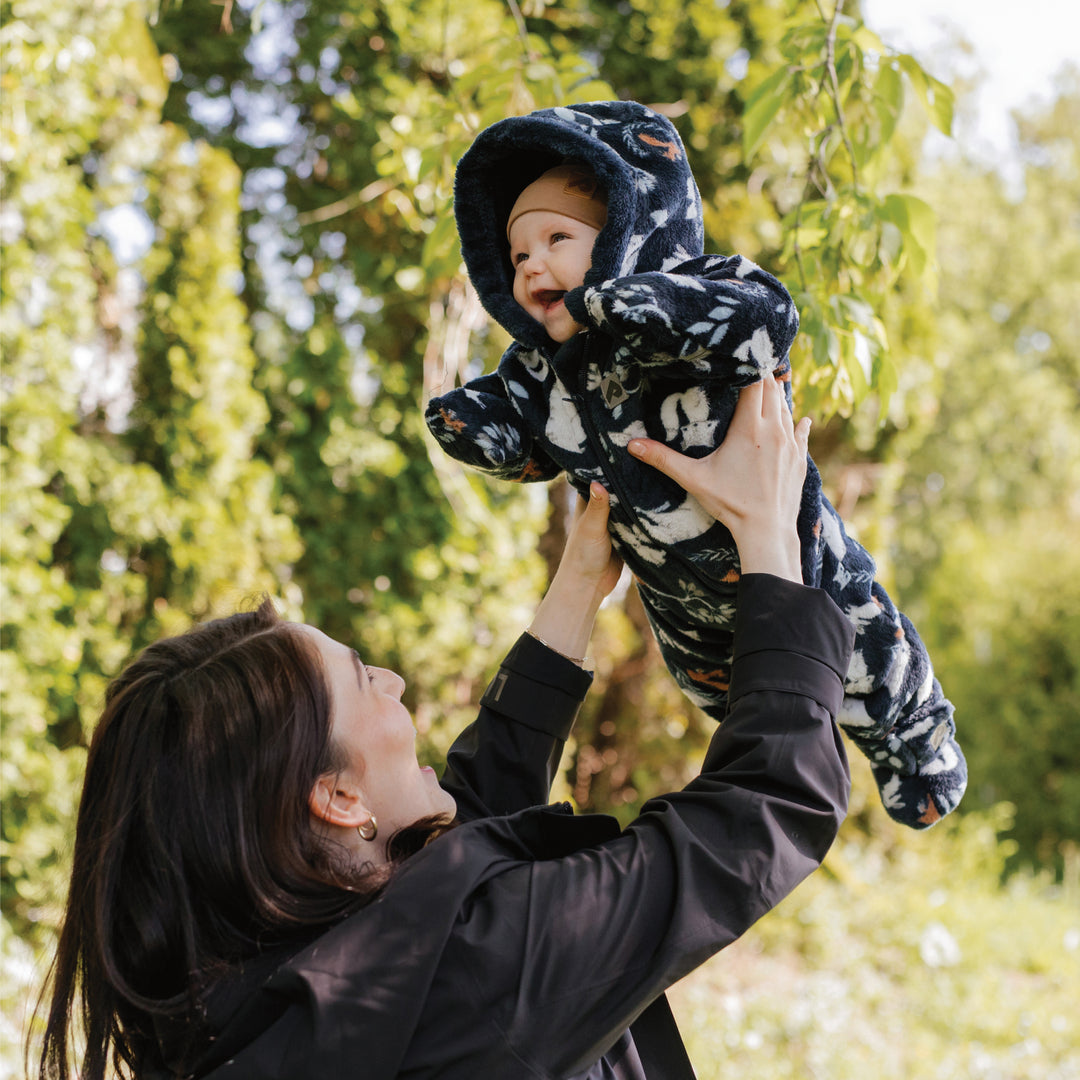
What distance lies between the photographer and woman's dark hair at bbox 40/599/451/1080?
116 cm

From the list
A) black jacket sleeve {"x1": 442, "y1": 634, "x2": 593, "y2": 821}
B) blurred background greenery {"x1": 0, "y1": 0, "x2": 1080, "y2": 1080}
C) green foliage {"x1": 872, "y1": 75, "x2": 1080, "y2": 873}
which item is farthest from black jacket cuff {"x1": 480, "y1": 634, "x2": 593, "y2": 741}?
green foliage {"x1": 872, "y1": 75, "x2": 1080, "y2": 873}

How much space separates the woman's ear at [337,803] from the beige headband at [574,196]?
32.2 inches

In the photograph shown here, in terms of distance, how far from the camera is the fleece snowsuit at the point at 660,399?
1280mm

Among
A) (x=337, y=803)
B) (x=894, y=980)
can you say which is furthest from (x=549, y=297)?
(x=894, y=980)

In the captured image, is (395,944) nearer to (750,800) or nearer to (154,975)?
(154,975)

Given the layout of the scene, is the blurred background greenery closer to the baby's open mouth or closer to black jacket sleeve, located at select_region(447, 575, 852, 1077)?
the baby's open mouth

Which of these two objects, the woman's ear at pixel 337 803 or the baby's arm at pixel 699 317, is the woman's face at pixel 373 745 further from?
the baby's arm at pixel 699 317

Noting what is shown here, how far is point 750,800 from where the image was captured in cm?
111

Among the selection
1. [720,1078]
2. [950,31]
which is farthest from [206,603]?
[950,31]

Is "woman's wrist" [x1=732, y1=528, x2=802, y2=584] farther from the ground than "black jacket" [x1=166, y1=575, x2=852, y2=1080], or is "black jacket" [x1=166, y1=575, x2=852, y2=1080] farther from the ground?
"woman's wrist" [x1=732, y1=528, x2=802, y2=584]

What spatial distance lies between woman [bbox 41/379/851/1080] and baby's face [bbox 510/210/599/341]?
0.86 ft

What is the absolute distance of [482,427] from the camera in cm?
149

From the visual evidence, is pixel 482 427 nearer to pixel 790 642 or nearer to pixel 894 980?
pixel 790 642

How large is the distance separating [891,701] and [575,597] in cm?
49
